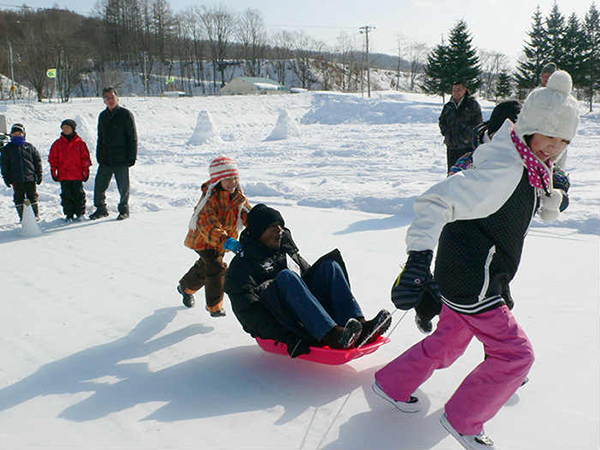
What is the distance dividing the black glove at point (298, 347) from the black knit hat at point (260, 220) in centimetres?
66

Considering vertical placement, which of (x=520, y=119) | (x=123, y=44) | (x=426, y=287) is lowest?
(x=426, y=287)

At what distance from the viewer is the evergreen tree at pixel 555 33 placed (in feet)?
104

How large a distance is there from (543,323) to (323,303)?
1.45 metres

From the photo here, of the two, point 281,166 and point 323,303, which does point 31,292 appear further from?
point 281,166

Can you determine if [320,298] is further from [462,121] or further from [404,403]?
[462,121]

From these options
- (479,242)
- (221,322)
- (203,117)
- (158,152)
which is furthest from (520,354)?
(203,117)

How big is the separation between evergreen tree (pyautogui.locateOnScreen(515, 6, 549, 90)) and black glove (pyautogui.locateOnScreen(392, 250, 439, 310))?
3526 cm

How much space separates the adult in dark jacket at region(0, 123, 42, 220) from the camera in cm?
595

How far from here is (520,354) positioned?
1.74 m

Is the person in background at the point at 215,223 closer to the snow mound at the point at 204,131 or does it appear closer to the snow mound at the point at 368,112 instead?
the snow mound at the point at 204,131

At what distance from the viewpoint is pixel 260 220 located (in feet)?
8.79

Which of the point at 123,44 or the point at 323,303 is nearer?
the point at 323,303

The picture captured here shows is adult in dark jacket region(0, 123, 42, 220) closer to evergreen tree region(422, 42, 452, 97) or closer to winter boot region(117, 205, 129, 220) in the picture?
winter boot region(117, 205, 129, 220)

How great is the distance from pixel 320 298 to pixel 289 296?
238mm
